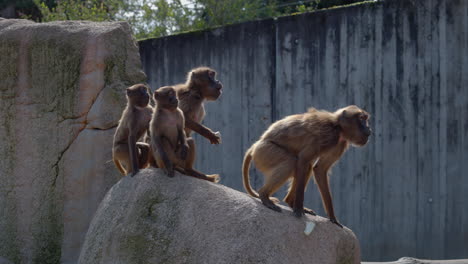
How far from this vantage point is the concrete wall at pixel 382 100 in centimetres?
903

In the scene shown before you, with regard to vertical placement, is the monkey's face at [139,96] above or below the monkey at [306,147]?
above

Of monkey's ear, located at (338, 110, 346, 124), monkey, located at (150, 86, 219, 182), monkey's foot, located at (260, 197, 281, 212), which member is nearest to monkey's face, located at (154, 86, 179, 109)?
monkey, located at (150, 86, 219, 182)

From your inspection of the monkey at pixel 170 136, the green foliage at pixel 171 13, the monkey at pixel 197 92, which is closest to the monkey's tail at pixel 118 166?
the monkey at pixel 170 136

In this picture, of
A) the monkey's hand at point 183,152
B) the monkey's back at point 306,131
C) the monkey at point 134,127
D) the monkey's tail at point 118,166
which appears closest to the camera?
the monkey's back at point 306,131

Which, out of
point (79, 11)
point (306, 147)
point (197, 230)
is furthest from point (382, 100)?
point (79, 11)

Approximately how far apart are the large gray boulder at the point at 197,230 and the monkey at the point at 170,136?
0.32m

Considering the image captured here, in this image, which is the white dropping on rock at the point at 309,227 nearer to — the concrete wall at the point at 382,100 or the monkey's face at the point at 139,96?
the monkey's face at the point at 139,96

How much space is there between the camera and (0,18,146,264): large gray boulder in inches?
311

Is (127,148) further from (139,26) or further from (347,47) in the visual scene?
(139,26)

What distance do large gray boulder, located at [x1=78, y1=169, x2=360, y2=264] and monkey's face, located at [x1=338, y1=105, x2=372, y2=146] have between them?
0.86 m

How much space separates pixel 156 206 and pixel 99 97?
8.27 ft

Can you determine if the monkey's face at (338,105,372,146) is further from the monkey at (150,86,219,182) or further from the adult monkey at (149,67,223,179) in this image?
the adult monkey at (149,67,223,179)

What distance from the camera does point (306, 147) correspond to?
241 inches

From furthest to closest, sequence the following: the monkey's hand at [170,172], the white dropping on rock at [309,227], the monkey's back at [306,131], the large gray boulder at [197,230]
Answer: the monkey's back at [306,131], the monkey's hand at [170,172], the white dropping on rock at [309,227], the large gray boulder at [197,230]
